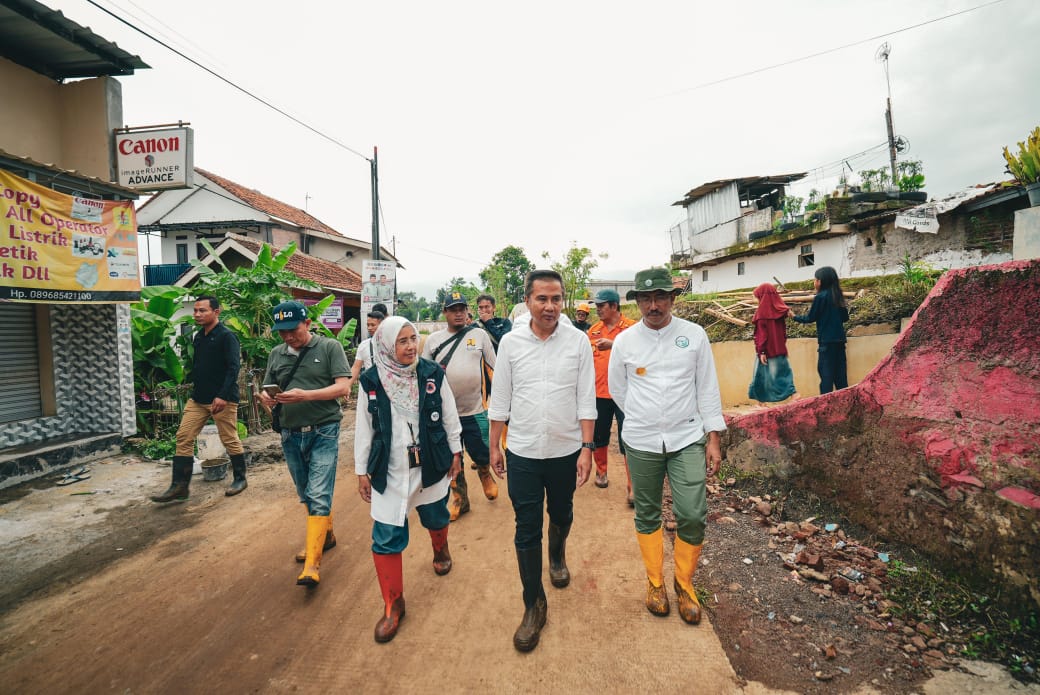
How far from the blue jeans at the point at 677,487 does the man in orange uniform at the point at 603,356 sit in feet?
5.52

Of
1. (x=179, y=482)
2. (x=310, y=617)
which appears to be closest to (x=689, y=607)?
(x=310, y=617)

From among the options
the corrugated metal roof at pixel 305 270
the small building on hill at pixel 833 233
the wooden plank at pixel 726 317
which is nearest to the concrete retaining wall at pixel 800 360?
the wooden plank at pixel 726 317

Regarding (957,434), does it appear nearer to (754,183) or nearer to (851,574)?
(851,574)

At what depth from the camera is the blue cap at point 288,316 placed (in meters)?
3.50

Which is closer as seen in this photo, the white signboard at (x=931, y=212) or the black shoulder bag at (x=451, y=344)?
the black shoulder bag at (x=451, y=344)

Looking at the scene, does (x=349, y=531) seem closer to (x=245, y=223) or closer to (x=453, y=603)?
(x=453, y=603)

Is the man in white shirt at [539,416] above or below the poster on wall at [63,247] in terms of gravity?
below

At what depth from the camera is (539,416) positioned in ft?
8.88

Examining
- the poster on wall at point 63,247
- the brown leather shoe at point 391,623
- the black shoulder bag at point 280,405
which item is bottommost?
the brown leather shoe at point 391,623

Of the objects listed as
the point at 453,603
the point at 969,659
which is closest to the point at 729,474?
the point at 969,659

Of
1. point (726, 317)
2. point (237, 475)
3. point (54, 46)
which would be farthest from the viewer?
point (726, 317)

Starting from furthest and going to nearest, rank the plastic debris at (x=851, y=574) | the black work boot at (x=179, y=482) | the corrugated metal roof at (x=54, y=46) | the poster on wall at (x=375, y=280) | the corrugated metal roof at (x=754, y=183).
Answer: the corrugated metal roof at (x=754, y=183) → the poster on wall at (x=375, y=280) → the corrugated metal roof at (x=54, y=46) → the black work boot at (x=179, y=482) → the plastic debris at (x=851, y=574)

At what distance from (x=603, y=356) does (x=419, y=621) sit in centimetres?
302

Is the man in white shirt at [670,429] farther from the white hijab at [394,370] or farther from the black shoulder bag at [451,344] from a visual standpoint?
the black shoulder bag at [451,344]
